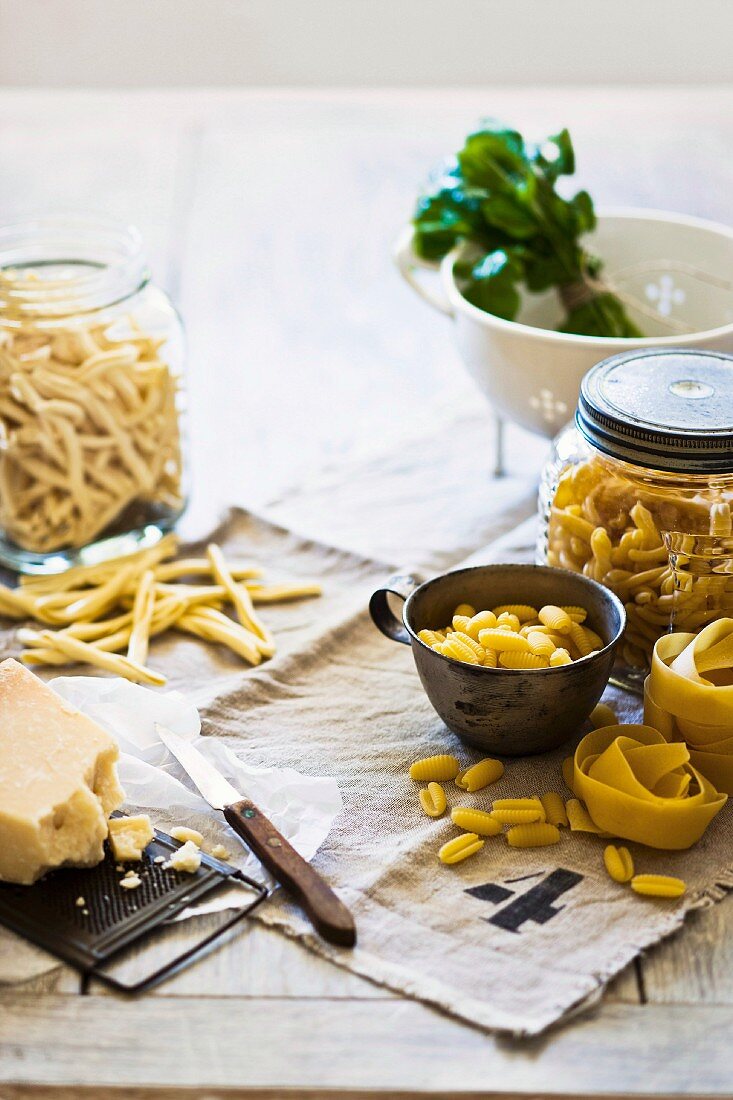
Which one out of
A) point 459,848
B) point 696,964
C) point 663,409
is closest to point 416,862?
A: point 459,848

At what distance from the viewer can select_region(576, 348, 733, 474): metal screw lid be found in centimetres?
123

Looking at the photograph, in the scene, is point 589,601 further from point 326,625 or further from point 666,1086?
point 666,1086

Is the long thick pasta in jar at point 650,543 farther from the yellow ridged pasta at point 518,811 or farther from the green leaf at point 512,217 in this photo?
the green leaf at point 512,217

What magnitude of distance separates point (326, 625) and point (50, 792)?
53cm

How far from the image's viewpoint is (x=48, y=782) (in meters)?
1.09

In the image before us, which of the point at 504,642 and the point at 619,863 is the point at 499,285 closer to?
the point at 504,642

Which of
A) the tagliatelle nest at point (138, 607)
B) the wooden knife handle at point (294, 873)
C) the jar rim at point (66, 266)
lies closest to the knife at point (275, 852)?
the wooden knife handle at point (294, 873)

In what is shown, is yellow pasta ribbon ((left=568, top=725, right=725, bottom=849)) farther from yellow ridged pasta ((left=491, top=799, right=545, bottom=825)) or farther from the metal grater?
the metal grater

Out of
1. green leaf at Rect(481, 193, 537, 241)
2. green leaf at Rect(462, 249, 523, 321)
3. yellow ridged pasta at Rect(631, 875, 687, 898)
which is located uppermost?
green leaf at Rect(481, 193, 537, 241)

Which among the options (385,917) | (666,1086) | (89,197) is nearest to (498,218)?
(385,917)

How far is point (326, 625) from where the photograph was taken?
61.1 inches

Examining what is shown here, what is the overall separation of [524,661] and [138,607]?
532 millimetres

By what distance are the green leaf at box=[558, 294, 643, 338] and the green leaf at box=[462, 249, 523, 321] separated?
105 millimetres

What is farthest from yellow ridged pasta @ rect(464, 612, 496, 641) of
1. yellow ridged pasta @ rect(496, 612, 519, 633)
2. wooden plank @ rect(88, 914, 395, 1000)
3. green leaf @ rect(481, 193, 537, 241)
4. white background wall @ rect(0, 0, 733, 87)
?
white background wall @ rect(0, 0, 733, 87)
